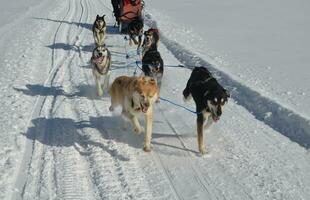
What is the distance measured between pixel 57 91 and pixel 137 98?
311 centimetres

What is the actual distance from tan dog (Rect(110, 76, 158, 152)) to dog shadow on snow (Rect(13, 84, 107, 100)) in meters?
1.64

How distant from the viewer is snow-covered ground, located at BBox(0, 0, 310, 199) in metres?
4.72

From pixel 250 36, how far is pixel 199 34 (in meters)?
1.58

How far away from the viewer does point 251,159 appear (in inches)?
213

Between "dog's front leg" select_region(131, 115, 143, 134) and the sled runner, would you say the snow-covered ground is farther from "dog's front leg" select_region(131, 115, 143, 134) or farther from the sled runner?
the sled runner

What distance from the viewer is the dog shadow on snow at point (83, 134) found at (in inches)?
223

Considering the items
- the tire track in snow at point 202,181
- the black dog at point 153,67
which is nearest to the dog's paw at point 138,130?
the tire track in snow at point 202,181

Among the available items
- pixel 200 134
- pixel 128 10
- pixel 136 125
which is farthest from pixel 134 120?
pixel 128 10

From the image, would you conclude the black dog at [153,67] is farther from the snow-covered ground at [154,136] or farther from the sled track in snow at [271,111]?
the sled track in snow at [271,111]

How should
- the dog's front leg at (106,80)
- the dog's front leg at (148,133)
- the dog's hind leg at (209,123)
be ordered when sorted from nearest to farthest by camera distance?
the dog's front leg at (148,133), the dog's hind leg at (209,123), the dog's front leg at (106,80)

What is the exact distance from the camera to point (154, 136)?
609cm

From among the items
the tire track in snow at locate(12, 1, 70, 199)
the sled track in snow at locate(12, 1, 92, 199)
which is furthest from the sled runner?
the tire track in snow at locate(12, 1, 70, 199)

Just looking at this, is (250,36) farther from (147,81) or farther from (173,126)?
(147,81)

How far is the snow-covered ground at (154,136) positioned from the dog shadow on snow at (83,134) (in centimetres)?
1
